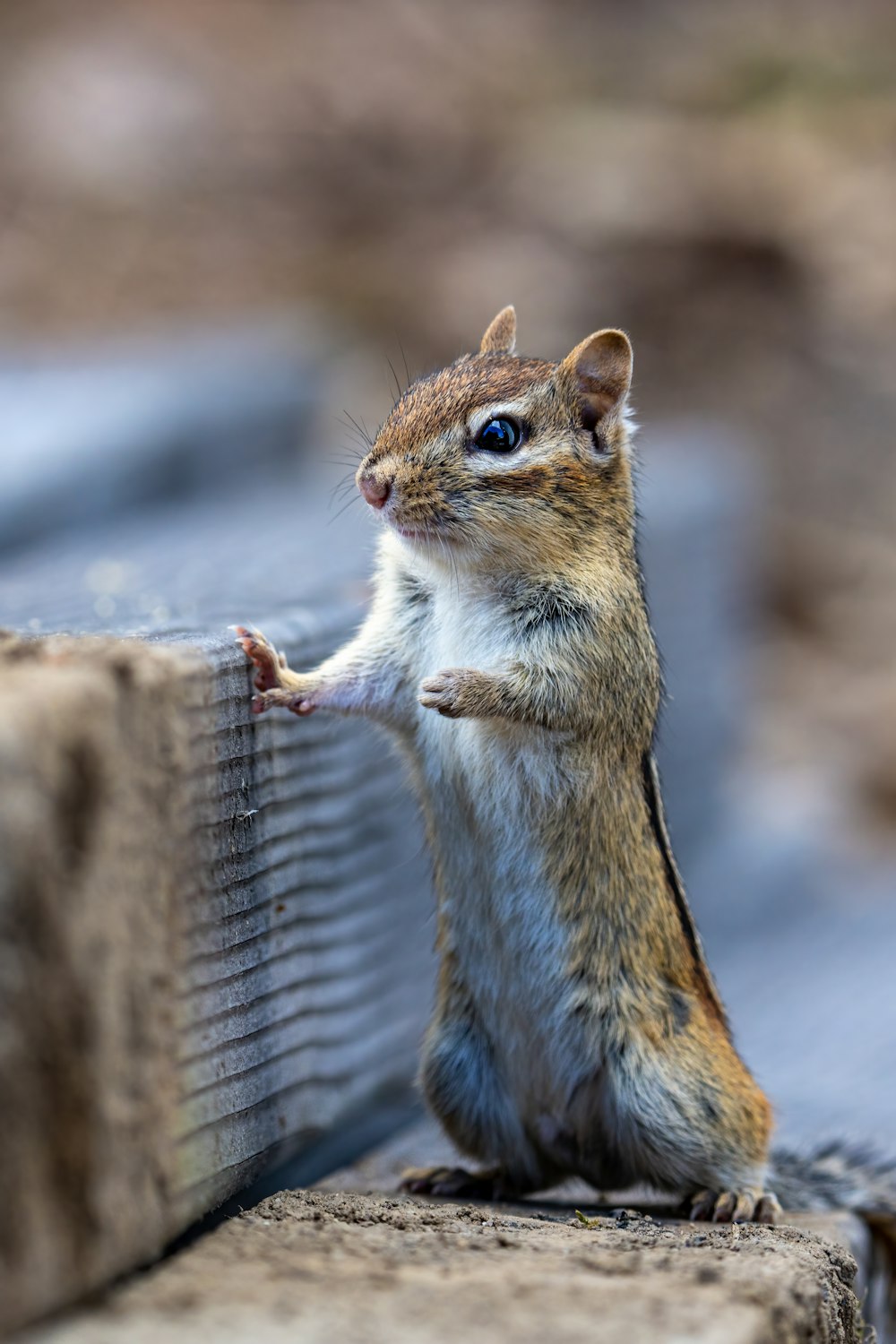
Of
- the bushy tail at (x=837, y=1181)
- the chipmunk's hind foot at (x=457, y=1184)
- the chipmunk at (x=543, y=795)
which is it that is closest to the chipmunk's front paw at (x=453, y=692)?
the chipmunk at (x=543, y=795)

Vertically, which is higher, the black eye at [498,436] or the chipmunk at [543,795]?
the black eye at [498,436]

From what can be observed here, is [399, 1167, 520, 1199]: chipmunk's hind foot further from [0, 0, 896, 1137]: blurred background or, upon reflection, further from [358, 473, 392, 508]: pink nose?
[0, 0, 896, 1137]: blurred background

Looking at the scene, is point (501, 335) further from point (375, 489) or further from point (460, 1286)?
point (460, 1286)

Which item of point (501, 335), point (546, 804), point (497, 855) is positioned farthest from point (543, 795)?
point (501, 335)

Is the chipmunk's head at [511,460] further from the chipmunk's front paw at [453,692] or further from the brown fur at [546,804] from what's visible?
the chipmunk's front paw at [453,692]

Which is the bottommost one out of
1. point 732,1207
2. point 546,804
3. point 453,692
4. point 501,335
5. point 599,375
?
point 732,1207

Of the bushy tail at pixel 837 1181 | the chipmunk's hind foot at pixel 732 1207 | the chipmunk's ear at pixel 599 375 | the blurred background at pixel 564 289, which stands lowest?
the bushy tail at pixel 837 1181

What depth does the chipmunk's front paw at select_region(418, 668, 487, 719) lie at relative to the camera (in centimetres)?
307

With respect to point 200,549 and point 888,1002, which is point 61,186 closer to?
point 200,549

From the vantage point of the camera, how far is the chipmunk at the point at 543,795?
3271 mm

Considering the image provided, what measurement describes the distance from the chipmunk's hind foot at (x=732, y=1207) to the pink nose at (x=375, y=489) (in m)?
1.57

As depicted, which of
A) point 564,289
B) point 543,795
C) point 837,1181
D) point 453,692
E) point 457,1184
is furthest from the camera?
point 564,289

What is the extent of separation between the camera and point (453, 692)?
3084 mm

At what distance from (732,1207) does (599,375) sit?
1763mm
